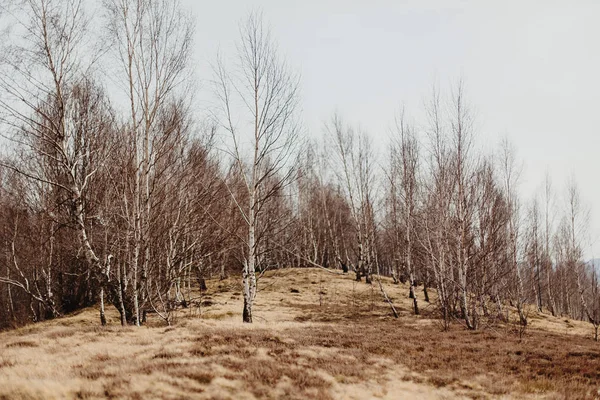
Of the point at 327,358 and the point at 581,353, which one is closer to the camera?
the point at 327,358

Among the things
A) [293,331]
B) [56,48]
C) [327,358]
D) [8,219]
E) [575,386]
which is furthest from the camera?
[8,219]

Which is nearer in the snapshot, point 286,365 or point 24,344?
point 286,365

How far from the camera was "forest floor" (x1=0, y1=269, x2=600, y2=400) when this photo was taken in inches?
236

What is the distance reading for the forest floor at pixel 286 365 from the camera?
5.99 m

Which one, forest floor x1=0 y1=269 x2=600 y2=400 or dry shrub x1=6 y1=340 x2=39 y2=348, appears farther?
dry shrub x1=6 y1=340 x2=39 y2=348

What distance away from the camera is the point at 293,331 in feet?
38.5

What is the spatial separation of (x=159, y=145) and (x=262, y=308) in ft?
35.2

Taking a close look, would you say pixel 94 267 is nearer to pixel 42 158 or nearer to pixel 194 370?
pixel 194 370

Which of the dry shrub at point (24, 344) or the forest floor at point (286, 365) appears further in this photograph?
the dry shrub at point (24, 344)

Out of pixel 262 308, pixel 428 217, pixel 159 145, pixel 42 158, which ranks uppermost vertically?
pixel 42 158

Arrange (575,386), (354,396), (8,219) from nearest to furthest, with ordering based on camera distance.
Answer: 1. (354,396)
2. (575,386)
3. (8,219)

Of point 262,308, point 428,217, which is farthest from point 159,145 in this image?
point 428,217

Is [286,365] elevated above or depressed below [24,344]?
below

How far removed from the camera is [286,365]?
7.65m
